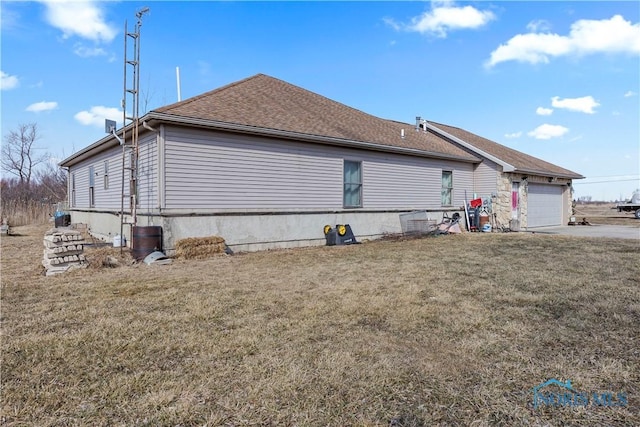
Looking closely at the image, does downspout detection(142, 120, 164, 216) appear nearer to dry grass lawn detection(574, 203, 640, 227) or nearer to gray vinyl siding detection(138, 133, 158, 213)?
gray vinyl siding detection(138, 133, 158, 213)

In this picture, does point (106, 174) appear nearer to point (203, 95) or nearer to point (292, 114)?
point (203, 95)

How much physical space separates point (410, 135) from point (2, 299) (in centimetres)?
1464

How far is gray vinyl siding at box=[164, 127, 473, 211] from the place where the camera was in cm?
888

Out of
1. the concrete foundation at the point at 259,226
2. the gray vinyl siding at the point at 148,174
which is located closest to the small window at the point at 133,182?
the gray vinyl siding at the point at 148,174

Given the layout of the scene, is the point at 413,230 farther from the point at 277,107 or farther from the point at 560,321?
the point at 560,321

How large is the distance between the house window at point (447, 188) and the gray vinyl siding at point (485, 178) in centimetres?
177

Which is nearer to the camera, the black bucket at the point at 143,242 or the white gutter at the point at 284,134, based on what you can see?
the black bucket at the point at 143,242

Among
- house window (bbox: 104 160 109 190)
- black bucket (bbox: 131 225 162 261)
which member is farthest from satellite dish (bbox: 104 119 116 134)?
black bucket (bbox: 131 225 162 261)

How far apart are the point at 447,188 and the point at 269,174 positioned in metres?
9.09

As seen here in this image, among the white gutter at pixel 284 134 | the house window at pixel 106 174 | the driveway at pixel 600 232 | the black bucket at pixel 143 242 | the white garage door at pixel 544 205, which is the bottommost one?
the driveway at pixel 600 232

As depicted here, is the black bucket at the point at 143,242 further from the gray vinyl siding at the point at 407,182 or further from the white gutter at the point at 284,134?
the gray vinyl siding at the point at 407,182

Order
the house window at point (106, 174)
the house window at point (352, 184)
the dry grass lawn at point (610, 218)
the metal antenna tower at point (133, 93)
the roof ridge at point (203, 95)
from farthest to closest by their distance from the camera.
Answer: the dry grass lawn at point (610, 218)
the house window at point (106, 174)
the house window at point (352, 184)
the metal antenna tower at point (133, 93)
the roof ridge at point (203, 95)

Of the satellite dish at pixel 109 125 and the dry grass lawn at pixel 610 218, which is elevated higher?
the satellite dish at pixel 109 125

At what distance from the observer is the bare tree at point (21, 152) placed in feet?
114
